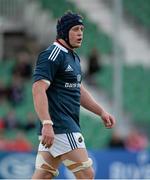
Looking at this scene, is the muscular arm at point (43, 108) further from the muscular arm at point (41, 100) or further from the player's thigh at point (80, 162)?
the player's thigh at point (80, 162)

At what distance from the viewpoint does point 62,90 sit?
739 cm

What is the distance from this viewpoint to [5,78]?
18.4 meters

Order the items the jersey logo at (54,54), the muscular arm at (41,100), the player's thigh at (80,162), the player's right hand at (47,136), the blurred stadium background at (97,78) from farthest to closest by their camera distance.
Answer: the blurred stadium background at (97,78)
the player's thigh at (80,162)
the jersey logo at (54,54)
the muscular arm at (41,100)
the player's right hand at (47,136)

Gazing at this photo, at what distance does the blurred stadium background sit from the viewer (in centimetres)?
1369

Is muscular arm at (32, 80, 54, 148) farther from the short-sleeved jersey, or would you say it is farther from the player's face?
the player's face

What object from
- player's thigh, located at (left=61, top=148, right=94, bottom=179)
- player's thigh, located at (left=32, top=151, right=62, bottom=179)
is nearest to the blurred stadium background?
player's thigh, located at (left=32, top=151, right=62, bottom=179)

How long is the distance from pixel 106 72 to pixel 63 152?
451 inches

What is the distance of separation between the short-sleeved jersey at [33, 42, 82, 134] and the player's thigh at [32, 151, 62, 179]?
0.26 m

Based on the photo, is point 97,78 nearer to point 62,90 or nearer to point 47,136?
point 62,90

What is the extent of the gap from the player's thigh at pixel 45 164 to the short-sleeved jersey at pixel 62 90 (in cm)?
26

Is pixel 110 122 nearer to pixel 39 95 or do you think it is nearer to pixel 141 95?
pixel 39 95

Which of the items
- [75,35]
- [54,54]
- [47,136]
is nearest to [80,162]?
[47,136]

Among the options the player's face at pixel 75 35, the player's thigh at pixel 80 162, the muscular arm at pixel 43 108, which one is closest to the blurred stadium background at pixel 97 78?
the player's thigh at pixel 80 162

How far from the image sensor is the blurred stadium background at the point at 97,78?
1369 centimetres
